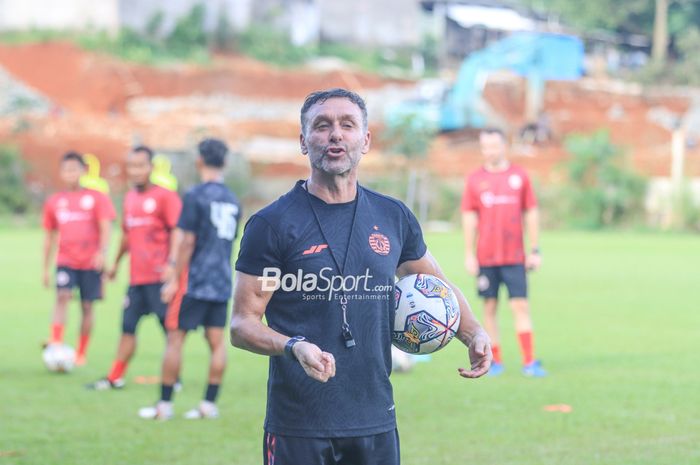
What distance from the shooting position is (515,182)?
39.1ft

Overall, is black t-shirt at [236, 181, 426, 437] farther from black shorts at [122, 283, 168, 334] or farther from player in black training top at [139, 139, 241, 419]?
black shorts at [122, 283, 168, 334]

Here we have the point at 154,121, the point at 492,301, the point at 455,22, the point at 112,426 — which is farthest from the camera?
the point at 455,22

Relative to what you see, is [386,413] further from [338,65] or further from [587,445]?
[338,65]

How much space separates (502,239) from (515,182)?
0.61 meters

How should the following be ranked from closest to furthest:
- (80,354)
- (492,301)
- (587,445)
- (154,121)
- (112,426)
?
(587,445), (112,426), (492,301), (80,354), (154,121)

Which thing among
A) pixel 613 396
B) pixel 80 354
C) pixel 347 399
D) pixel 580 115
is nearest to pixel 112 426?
pixel 80 354

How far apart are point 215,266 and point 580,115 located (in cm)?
5690

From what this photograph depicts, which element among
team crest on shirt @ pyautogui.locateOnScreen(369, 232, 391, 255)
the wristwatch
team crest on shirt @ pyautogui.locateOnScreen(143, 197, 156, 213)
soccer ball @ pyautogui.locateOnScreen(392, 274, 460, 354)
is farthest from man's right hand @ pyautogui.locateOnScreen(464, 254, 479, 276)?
the wristwatch

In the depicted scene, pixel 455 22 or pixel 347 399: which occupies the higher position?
pixel 455 22

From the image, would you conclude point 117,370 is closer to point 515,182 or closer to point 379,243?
point 515,182

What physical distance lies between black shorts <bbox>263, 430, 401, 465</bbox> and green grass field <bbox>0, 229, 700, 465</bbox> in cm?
343

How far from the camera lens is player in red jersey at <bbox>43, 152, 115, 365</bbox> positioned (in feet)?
40.9

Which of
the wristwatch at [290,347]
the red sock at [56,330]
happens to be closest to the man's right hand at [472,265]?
the red sock at [56,330]

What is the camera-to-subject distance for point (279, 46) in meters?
67.3
